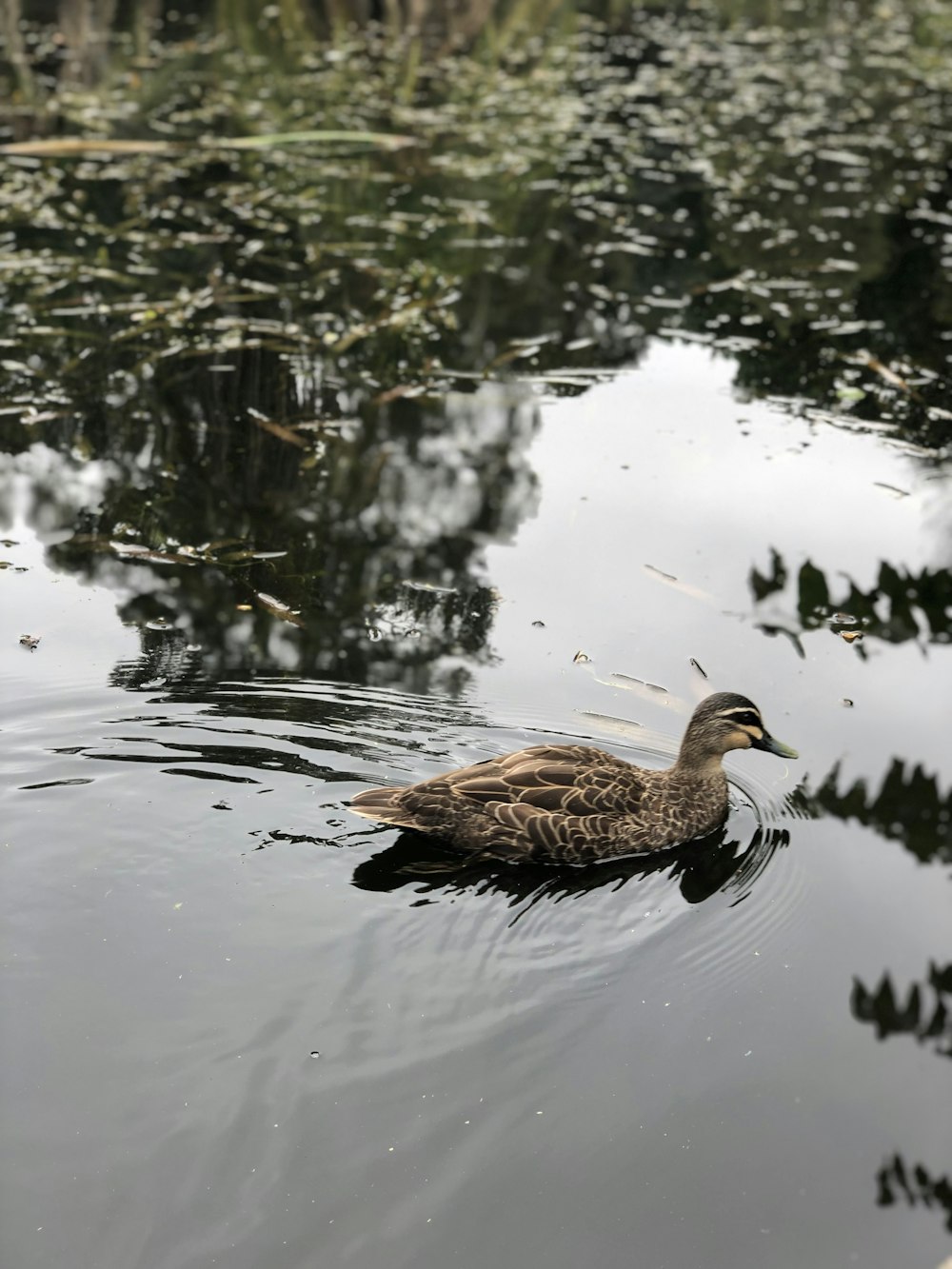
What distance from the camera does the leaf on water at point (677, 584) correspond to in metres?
7.82

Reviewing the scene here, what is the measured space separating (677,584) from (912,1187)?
161 inches

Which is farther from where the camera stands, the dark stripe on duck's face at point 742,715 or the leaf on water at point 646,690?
the leaf on water at point 646,690

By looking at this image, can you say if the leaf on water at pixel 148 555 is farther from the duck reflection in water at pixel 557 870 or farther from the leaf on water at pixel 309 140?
the leaf on water at pixel 309 140

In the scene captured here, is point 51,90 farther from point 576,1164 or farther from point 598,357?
point 576,1164

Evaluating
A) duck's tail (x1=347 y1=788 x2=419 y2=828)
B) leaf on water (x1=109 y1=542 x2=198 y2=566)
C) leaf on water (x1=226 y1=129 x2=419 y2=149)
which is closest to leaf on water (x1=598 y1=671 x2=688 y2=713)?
duck's tail (x1=347 y1=788 x2=419 y2=828)

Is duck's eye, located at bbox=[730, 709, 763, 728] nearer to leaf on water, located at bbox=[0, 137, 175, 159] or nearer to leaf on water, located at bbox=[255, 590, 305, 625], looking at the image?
leaf on water, located at bbox=[255, 590, 305, 625]

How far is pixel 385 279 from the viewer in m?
12.0

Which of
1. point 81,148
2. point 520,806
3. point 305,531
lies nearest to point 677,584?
point 305,531

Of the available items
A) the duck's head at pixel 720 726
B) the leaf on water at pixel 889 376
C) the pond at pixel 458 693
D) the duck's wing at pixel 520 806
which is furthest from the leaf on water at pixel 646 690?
the leaf on water at pixel 889 376

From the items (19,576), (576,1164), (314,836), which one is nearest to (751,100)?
(19,576)

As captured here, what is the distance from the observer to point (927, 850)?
6090 millimetres

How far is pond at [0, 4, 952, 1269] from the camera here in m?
4.43

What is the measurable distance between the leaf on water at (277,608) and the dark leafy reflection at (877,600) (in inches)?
105

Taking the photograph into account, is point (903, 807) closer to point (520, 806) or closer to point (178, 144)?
point (520, 806)
